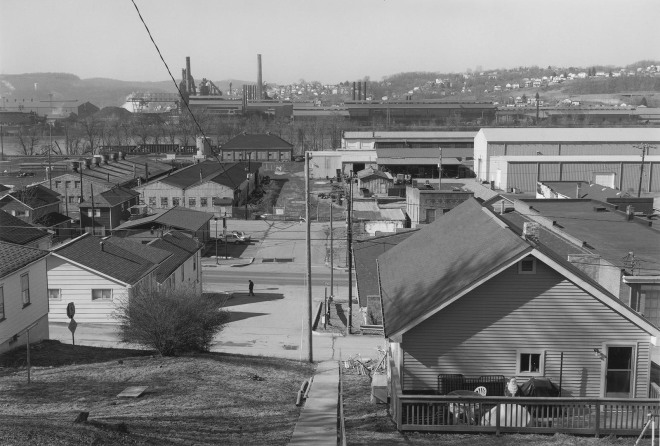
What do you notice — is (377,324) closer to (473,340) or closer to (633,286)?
(633,286)

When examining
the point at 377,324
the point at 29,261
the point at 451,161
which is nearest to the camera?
the point at 29,261

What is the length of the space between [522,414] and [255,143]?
82.1m

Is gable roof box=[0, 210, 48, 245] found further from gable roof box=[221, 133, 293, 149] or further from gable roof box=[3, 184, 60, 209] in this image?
gable roof box=[221, 133, 293, 149]

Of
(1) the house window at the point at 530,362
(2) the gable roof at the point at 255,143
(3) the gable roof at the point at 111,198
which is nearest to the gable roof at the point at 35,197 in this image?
(3) the gable roof at the point at 111,198

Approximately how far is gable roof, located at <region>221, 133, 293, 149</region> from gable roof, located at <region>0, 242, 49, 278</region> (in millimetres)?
72487

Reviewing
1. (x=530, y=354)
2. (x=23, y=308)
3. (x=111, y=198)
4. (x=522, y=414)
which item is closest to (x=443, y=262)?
(x=530, y=354)

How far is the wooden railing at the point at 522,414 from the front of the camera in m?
9.36

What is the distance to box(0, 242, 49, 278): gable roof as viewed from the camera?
48.3 feet

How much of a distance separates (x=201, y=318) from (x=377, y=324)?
7.96m

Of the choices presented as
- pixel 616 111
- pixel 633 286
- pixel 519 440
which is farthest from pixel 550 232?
pixel 616 111

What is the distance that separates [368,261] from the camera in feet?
74.6

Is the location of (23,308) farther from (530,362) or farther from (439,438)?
(530,362)

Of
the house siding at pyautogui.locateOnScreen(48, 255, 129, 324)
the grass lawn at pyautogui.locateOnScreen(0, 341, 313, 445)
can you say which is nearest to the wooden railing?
the grass lawn at pyautogui.locateOnScreen(0, 341, 313, 445)

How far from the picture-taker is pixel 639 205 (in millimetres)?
30438
